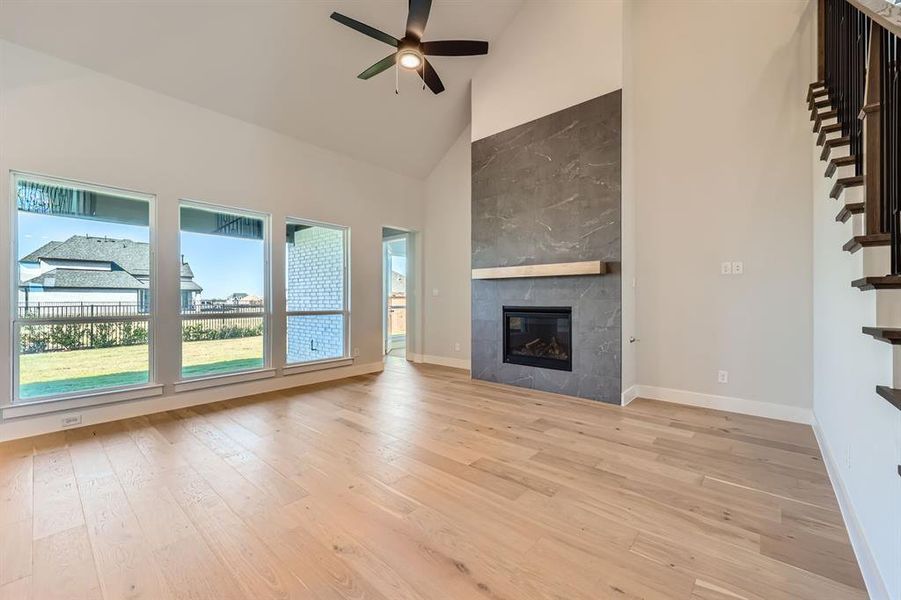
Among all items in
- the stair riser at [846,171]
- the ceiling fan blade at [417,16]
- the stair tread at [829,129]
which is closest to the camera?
the stair riser at [846,171]

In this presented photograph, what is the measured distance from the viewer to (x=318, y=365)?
507 centimetres

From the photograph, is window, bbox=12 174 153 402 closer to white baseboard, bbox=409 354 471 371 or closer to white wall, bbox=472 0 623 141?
white baseboard, bbox=409 354 471 371

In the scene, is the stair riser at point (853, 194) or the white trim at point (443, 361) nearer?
the stair riser at point (853, 194)

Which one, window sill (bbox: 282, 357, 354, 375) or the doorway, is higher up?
the doorway

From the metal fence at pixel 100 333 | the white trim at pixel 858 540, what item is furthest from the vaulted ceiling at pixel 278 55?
the white trim at pixel 858 540

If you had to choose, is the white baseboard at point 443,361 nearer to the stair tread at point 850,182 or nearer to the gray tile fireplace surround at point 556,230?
the gray tile fireplace surround at point 556,230

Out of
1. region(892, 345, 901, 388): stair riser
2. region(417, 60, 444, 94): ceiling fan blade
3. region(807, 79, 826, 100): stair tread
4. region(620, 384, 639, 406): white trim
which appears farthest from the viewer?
region(620, 384, 639, 406): white trim

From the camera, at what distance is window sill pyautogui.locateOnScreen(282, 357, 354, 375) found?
477 cm

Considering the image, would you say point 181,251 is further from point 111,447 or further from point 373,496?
point 373,496

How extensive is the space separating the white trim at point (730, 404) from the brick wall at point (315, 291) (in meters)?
4.05

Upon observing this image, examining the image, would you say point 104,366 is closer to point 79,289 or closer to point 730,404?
point 79,289

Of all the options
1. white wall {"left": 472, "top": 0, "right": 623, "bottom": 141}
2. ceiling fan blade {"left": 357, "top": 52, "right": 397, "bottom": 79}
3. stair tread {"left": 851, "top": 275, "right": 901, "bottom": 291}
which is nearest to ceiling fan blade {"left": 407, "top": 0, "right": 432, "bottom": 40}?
ceiling fan blade {"left": 357, "top": 52, "right": 397, "bottom": 79}

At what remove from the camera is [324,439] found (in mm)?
2928

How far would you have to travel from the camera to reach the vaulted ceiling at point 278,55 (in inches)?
120
